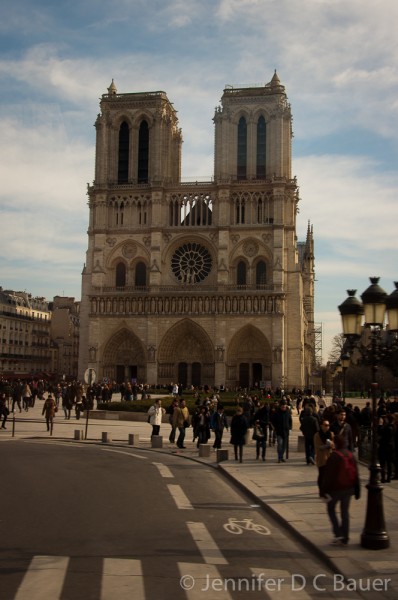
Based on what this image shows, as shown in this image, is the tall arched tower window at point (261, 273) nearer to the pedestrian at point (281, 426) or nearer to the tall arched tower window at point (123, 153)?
the tall arched tower window at point (123, 153)

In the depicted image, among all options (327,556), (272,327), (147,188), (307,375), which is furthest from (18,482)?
(307,375)

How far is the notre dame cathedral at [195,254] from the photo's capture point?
5841 cm

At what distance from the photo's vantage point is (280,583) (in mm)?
7320

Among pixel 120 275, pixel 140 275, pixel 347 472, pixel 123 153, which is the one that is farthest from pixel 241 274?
pixel 347 472

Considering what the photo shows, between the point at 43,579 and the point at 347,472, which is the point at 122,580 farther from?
the point at 347,472

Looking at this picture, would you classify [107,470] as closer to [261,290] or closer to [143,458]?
[143,458]

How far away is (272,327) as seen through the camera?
57500 millimetres

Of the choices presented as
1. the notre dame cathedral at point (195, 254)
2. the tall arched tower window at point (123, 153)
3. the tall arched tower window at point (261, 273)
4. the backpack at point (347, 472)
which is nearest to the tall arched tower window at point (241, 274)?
the notre dame cathedral at point (195, 254)

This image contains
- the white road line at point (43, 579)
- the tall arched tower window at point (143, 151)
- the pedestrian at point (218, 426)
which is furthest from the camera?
the tall arched tower window at point (143, 151)

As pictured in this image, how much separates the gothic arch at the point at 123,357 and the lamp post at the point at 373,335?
163 feet

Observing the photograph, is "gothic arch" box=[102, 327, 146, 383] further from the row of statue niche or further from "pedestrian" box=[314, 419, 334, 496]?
"pedestrian" box=[314, 419, 334, 496]

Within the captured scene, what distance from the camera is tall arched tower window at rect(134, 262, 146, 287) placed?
61969 millimetres

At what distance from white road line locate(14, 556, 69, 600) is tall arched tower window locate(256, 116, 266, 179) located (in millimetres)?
55331

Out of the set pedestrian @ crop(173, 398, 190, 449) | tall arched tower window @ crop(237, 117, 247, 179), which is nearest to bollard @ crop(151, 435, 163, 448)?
pedestrian @ crop(173, 398, 190, 449)
